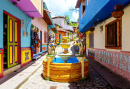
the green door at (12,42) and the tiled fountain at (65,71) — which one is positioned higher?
the green door at (12,42)

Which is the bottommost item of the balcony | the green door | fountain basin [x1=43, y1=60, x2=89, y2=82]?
fountain basin [x1=43, y1=60, x2=89, y2=82]

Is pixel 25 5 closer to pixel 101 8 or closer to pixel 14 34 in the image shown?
pixel 14 34

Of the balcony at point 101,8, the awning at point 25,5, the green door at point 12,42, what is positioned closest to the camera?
the balcony at point 101,8

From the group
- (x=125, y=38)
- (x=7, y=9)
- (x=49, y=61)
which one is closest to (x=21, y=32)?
(x=7, y=9)

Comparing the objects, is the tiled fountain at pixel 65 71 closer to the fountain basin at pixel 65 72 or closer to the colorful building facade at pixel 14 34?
the fountain basin at pixel 65 72

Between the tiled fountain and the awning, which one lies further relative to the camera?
the awning

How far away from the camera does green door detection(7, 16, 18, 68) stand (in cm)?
489

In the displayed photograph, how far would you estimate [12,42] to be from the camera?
521cm

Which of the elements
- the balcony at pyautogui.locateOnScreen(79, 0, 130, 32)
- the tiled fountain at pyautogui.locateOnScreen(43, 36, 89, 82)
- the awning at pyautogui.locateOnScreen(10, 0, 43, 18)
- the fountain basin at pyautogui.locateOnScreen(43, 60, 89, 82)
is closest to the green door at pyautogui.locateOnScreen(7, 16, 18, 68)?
the awning at pyautogui.locateOnScreen(10, 0, 43, 18)

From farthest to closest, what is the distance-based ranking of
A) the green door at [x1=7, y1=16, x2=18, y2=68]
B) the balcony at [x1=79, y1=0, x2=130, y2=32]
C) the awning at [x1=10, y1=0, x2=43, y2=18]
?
the green door at [x1=7, y1=16, x2=18, y2=68]
the awning at [x1=10, y1=0, x2=43, y2=18]
the balcony at [x1=79, y1=0, x2=130, y2=32]

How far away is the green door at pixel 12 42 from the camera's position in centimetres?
489

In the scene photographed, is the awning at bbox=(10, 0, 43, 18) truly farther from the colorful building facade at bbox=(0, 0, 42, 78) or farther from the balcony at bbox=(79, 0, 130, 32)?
the balcony at bbox=(79, 0, 130, 32)

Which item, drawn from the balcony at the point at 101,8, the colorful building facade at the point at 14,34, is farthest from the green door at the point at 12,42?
the balcony at the point at 101,8

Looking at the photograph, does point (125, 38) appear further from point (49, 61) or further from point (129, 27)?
point (49, 61)
